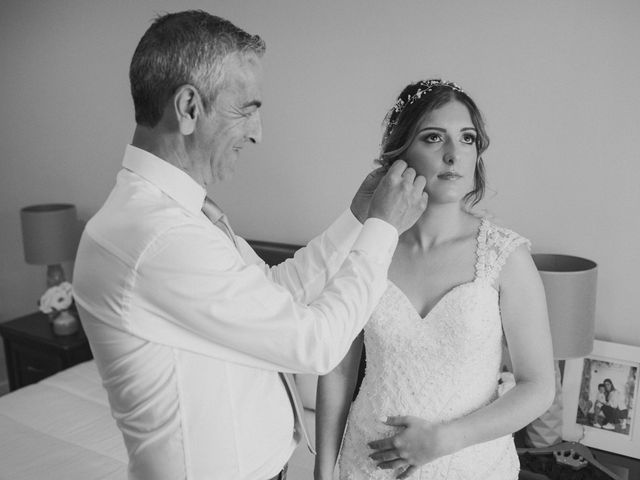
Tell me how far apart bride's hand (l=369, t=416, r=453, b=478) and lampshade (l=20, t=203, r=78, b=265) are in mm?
Answer: 2819

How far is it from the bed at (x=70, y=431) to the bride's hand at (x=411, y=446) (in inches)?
30.0

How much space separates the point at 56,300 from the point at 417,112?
2.76 meters

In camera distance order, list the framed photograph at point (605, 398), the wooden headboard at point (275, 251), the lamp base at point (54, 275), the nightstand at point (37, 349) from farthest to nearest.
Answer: the lamp base at point (54, 275) → the nightstand at point (37, 349) → the wooden headboard at point (275, 251) → the framed photograph at point (605, 398)

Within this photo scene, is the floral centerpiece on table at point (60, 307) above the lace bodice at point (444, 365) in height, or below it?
below

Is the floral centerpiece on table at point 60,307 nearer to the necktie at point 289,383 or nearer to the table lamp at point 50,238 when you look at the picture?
the table lamp at point 50,238

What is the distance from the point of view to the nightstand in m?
3.58

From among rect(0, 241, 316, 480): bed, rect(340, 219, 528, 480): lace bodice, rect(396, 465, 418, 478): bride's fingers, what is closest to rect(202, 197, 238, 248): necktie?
rect(340, 219, 528, 480): lace bodice

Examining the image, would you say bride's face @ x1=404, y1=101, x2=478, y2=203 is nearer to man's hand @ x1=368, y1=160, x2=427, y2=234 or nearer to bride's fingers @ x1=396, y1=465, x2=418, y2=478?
man's hand @ x1=368, y1=160, x2=427, y2=234

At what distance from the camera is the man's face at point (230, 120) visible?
3.96 ft

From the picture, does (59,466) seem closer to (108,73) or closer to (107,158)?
(107,158)

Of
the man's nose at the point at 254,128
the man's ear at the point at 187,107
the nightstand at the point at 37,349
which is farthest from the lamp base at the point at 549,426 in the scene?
the nightstand at the point at 37,349

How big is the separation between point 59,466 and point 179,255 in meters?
1.65

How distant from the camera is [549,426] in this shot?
7.20 ft

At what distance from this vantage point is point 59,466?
233 cm
